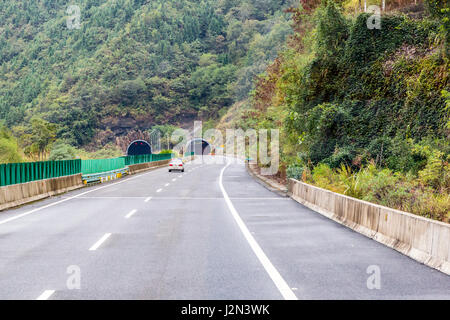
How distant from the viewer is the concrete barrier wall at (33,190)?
18.0 m

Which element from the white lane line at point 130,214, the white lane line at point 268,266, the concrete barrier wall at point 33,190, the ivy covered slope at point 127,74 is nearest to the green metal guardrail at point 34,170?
the concrete barrier wall at point 33,190

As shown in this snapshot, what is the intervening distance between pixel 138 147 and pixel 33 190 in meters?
129

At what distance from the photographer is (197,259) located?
8.84 m

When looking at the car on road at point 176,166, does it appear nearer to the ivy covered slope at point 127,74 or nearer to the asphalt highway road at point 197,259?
the asphalt highway road at point 197,259

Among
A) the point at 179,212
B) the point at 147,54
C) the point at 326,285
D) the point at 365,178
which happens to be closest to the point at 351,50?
the point at 365,178

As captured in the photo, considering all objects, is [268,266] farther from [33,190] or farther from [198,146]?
[198,146]

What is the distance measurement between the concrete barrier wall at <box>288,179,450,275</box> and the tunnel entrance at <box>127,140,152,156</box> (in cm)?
12843

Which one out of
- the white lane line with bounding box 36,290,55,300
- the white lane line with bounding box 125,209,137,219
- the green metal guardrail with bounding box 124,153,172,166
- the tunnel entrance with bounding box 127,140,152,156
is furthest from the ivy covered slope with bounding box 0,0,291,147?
the white lane line with bounding box 36,290,55,300

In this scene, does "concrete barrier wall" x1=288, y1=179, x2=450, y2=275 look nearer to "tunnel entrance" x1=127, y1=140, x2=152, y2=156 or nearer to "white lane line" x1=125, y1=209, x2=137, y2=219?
"white lane line" x1=125, y1=209, x2=137, y2=219

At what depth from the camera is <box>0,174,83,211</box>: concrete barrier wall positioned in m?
18.0

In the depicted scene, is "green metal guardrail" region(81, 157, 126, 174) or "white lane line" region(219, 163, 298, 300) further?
→ "green metal guardrail" region(81, 157, 126, 174)

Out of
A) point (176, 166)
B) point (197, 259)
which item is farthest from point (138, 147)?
point (197, 259)

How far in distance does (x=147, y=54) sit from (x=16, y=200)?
157490mm
